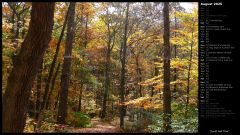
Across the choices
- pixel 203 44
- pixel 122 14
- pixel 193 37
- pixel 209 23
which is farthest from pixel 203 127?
pixel 122 14

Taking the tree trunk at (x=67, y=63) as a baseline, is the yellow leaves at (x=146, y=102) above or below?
below

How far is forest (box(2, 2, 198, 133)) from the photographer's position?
600 cm

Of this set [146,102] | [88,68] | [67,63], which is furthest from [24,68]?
[88,68]

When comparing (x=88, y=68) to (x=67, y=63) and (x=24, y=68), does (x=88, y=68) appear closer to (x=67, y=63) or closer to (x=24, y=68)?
(x=67, y=63)

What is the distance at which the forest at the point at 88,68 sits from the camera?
600 cm

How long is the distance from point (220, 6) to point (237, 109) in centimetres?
210

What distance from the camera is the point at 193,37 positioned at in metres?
14.9

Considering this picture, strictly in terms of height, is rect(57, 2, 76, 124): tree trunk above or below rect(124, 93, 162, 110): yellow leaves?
above

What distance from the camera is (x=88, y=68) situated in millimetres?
24578

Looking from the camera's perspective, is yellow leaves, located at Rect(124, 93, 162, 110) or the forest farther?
yellow leaves, located at Rect(124, 93, 162, 110)

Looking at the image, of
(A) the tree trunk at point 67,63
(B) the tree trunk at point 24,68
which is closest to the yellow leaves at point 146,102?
(A) the tree trunk at point 67,63

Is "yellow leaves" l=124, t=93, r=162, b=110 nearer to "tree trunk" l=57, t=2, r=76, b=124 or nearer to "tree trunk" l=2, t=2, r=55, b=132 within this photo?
"tree trunk" l=57, t=2, r=76, b=124

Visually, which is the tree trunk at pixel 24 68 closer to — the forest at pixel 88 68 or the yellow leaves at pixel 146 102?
the forest at pixel 88 68

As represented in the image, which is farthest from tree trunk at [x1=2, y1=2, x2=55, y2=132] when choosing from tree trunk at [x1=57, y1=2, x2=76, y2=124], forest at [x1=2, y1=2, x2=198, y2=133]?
tree trunk at [x1=57, y1=2, x2=76, y2=124]
